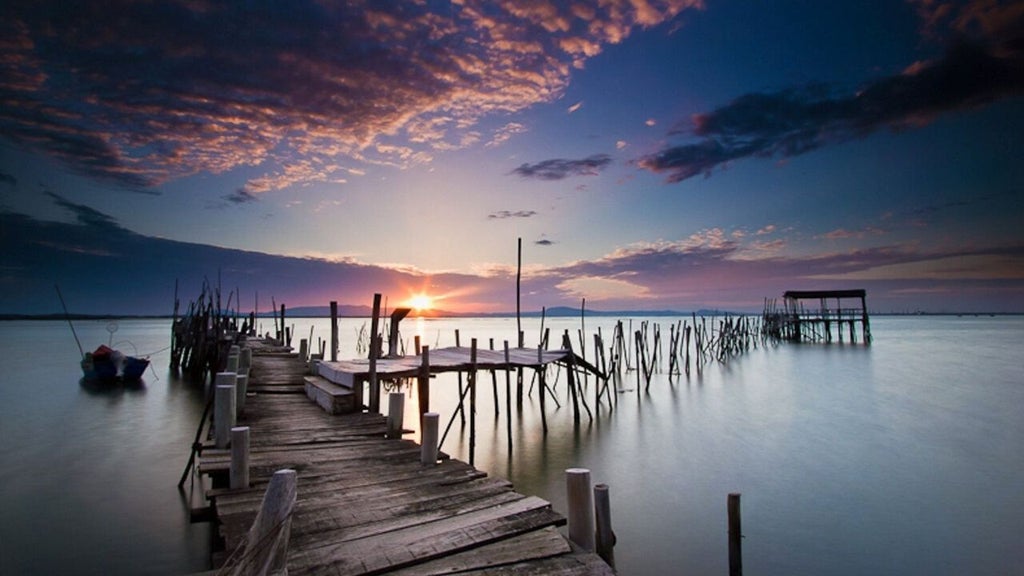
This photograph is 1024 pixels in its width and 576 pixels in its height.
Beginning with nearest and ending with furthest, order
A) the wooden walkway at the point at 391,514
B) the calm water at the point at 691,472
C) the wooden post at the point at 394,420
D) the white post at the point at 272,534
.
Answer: the white post at the point at 272,534, the wooden walkway at the point at 391,514, the wooden post at the point at 394,420, the calm water at the point at 691,472

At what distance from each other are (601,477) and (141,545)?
902cm

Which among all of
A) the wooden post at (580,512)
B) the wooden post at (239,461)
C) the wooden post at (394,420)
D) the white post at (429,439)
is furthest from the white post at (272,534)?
the wooden post at (394,420)

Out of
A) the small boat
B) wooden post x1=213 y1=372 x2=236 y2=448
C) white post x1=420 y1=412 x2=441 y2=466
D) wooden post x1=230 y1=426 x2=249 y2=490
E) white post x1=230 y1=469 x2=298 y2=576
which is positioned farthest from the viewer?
the small boat

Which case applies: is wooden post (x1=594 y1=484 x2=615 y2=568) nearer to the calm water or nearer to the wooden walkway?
the wooden walkway

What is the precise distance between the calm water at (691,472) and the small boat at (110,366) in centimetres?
94

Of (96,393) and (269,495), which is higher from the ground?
(269,495)

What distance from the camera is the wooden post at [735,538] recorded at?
613cm

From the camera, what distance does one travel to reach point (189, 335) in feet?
97.4

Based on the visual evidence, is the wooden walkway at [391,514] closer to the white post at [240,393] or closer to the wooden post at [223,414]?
the wooden post at [223,414]

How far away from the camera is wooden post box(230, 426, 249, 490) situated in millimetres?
5516

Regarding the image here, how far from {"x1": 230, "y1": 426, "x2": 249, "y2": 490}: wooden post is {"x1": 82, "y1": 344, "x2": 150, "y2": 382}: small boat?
26167 mm

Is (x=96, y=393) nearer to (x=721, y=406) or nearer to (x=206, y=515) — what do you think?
(x=206, y=515)

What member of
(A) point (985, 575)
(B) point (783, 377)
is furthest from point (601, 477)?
(B) point (783, 377)

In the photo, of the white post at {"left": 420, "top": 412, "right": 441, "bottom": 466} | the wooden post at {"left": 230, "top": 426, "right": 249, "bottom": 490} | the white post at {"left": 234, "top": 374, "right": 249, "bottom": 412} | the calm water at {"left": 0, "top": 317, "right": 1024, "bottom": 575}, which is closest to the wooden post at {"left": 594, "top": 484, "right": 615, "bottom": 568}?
Result: the white post at {"left": 420, "top": 412, "right": 441, "bottom": 466}
